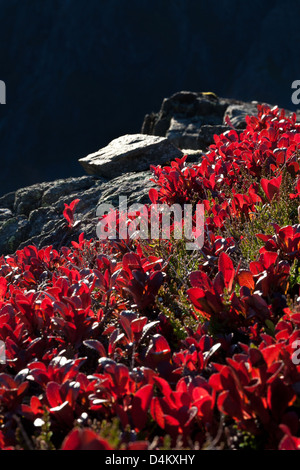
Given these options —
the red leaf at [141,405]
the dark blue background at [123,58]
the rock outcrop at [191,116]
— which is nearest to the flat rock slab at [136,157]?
the rock outcrop at [191,116]

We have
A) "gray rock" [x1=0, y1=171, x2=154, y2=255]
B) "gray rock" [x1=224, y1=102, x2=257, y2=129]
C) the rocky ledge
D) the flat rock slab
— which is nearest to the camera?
"gray rock" [x1=0, y1=171, x2=154, y2=255]

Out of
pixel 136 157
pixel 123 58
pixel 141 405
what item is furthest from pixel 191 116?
pixel 123 58

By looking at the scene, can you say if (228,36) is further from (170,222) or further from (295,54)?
(170,222)

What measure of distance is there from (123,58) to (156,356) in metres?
32.4

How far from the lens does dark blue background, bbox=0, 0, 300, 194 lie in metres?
29.1

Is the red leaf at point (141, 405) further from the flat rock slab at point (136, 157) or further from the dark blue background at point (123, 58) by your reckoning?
the dark blue background at point (123, 58)

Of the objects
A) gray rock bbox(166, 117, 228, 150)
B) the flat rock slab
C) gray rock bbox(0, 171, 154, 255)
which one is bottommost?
gray rock bbox(0, 171, 154, 255)

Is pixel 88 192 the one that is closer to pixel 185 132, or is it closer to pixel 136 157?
pixel 136 157

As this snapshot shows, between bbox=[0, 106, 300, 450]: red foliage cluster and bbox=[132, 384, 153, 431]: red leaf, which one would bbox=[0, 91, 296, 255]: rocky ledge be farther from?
bbox=[132, 384, 153, 431]: red leaf

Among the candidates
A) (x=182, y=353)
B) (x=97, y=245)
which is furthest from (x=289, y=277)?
(x=97, y=245)

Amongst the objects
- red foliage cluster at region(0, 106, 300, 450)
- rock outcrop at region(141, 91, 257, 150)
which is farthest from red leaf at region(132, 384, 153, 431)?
rock outcrop at region(141, 91, 257, 150)

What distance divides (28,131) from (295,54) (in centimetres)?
1901

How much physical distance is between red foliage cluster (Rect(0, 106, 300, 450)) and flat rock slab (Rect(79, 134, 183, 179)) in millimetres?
2617

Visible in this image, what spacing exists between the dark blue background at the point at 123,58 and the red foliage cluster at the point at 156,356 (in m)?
27.3
